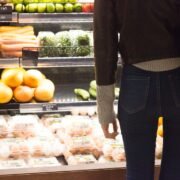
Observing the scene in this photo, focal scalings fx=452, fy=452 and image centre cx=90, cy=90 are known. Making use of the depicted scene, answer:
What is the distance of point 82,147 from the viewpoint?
8.63 ft

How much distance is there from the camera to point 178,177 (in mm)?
1792

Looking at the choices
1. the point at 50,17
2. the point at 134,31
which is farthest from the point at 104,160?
the point at 134,31

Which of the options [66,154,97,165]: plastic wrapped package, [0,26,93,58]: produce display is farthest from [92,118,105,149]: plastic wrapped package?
[0,26,93,58]: produce display

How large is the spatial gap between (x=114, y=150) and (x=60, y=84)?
0.83 m

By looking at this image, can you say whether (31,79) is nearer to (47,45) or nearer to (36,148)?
(47,45)

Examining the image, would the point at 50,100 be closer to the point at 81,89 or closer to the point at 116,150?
the point at 81,89

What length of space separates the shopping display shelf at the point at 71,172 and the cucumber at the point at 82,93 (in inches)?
20.8

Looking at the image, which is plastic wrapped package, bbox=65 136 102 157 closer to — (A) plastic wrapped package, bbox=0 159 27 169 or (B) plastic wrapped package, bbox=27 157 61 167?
(B) plastic wrapped package, bbox=27 157 61 167

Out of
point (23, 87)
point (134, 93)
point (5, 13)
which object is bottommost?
point (23, 87)

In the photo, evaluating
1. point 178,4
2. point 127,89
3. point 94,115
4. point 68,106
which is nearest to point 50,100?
point 68,106

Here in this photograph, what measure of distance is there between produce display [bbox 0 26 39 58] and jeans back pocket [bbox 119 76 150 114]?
110 cm

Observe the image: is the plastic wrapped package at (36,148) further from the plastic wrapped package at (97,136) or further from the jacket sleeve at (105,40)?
→ the jacket sleeve at (105,40)

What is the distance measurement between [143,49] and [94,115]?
1.48 metres

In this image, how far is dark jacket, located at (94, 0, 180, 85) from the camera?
157cm
